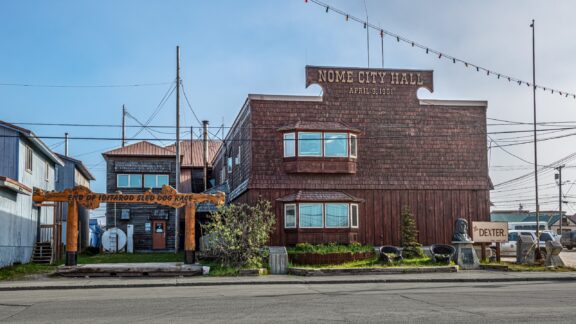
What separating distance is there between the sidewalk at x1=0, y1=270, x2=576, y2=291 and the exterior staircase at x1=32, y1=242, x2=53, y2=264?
9.03 m

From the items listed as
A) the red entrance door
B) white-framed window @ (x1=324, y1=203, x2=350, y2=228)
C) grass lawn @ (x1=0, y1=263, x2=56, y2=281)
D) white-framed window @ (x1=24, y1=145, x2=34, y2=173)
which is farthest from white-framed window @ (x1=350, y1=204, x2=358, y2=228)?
the red entrance door

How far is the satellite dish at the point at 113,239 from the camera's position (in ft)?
149

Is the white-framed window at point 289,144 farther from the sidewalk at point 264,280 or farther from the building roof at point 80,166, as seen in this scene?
the building roof at point 80,166

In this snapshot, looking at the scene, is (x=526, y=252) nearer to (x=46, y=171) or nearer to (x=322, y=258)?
(x=322, y=258)

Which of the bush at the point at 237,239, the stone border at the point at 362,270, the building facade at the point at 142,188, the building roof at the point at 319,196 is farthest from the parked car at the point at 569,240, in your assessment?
the bush at the point at 237,239

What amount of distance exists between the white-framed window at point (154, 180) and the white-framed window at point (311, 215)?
20759 millimetres

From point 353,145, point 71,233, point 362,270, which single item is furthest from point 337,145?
point 71,233

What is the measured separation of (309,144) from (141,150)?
2184 centimetres

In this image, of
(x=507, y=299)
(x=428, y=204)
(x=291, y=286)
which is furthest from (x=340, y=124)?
(x=507, y=299)

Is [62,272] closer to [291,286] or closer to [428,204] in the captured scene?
[291,286]

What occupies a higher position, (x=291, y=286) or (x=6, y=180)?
(x=6, y=180)

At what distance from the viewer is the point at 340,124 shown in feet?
98.8

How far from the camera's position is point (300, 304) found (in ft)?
49.9

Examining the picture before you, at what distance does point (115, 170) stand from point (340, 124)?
22.7m
